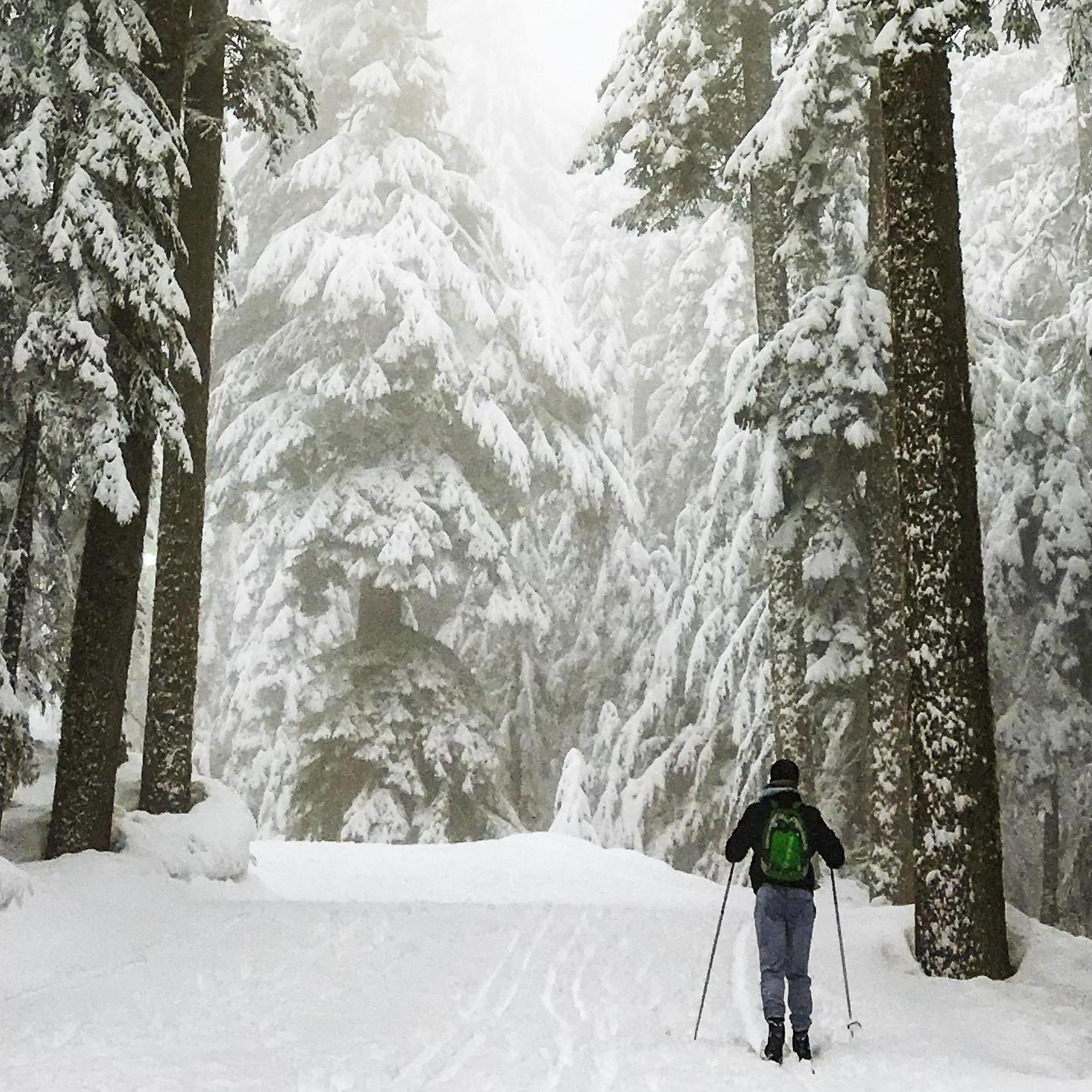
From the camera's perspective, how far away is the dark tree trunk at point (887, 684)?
11.7 meters

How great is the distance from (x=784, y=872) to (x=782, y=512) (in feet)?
22.3

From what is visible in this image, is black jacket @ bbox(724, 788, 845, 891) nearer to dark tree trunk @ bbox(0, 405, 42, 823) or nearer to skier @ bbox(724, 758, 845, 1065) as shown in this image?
skier @ bbox(724, 758, 845, 1065)

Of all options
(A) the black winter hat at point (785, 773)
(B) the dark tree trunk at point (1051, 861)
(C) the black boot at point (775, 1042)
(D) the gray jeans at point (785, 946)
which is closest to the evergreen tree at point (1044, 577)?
(B) the dark tree trunk at point (1051, 861)

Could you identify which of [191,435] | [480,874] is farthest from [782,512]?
[191,435]

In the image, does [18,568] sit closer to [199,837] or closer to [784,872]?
[199,837]

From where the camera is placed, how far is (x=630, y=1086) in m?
5.06

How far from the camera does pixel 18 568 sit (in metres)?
8.96

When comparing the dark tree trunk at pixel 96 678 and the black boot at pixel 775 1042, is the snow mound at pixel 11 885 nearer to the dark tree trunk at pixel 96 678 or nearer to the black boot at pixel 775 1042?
the dark tree trunk at pixel 96 678

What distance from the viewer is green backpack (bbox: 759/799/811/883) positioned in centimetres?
633

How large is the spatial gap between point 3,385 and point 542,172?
1226 inches

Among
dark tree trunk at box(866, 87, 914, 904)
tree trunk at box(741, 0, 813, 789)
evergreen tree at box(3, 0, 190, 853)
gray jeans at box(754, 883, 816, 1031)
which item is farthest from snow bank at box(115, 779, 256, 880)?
dark tree trunk at box(866, 87, 914, 904)

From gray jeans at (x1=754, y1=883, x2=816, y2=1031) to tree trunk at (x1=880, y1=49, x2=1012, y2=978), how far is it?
5.99ft

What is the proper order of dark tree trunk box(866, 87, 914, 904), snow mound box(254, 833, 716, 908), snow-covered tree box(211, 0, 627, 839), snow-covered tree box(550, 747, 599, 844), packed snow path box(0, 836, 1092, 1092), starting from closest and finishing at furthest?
packed snow path box(0, 836, 1092, 1092)
dark tree trunk box(866, 87, 914, 904)
snow mound box(254, 833, 716, 908)
snow-covered tree box(211, 0, 627, 839)
snow-covered tree box(550, 747, 599, 844)

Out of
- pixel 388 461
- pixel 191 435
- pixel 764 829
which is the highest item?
pixel 388 461
